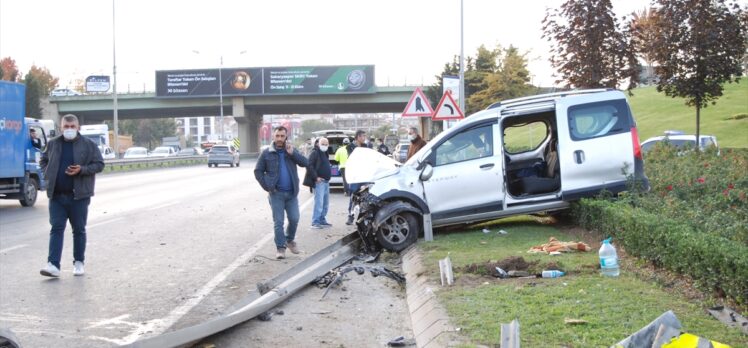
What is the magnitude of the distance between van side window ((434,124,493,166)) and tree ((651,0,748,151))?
31.1ft

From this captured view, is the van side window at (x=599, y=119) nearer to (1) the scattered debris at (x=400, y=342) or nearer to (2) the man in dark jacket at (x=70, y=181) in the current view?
(1) the scattered debris at (x=400, y=342)

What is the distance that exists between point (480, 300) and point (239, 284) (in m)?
3.20

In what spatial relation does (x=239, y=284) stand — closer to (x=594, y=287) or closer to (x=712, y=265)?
(x=594, y=287)

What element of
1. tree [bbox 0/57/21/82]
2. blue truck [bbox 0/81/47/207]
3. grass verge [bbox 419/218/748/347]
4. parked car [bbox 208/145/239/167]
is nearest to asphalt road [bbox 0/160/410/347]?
grass verge [bbox 419/218/748/347]

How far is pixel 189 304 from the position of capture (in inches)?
319

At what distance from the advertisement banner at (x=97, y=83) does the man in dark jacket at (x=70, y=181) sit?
77146mm

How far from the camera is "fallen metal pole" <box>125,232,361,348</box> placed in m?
5.89

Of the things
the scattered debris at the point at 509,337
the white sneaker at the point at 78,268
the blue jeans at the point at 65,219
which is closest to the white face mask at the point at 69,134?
the blue jeans at the point at 65,219

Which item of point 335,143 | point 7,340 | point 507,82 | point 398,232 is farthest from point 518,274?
point 507,82

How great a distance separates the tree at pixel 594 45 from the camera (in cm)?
2022

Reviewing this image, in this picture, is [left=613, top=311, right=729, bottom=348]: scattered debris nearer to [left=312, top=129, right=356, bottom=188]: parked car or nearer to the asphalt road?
the asphalt road

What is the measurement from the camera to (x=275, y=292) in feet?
26.4

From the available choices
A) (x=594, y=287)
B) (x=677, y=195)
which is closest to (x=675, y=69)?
(x=677, y=195)

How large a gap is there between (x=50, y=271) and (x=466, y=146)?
6.22 meters
